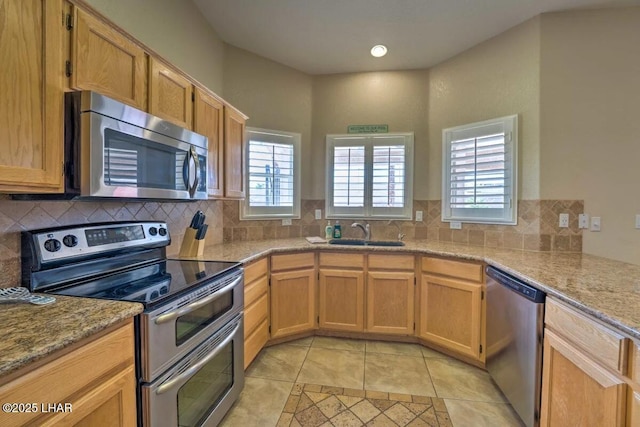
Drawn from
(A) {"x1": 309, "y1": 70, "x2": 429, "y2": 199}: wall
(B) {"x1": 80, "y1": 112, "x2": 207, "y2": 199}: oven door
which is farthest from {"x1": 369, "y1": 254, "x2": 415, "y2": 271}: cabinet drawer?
(B) {"x1": 80, "y1": 112, "x2": 207, "y2": 199}: oven door

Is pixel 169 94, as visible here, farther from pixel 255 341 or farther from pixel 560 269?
pixel 560 269

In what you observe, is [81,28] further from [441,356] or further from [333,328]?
[441,356]

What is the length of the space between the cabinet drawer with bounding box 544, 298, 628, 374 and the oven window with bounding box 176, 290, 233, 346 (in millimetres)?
1707

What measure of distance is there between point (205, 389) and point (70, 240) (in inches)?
38.9

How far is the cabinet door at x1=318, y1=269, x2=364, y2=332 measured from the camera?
2775 mm

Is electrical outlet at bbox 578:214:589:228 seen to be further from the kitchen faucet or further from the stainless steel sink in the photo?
the kitchen faucet

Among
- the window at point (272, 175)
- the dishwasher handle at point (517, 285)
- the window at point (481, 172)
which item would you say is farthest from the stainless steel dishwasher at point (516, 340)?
the window at point (272, 175)

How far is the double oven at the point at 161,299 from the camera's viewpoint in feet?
3.94

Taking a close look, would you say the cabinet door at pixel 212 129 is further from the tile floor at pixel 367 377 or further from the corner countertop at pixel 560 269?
the tile floor at pixel 367 377

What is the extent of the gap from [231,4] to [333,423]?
10.1 ft

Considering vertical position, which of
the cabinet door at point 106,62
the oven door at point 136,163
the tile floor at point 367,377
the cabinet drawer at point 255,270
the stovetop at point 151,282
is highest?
the cabinet door at point 106,62

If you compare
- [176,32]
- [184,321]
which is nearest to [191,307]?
[184,321]

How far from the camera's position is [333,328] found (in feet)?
9.28

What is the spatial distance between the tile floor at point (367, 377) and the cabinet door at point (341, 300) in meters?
0.18
